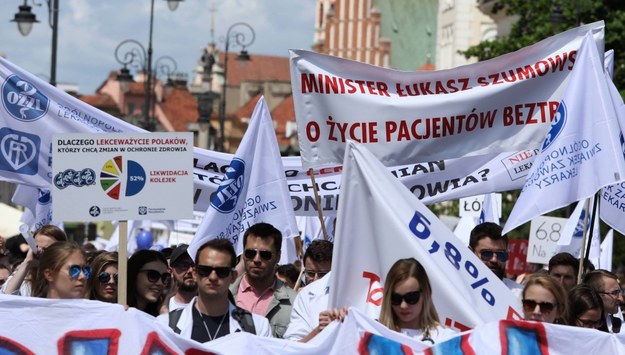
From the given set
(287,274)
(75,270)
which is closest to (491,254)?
(287,274)

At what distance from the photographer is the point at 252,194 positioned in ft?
37.6

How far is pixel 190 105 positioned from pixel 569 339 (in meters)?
120

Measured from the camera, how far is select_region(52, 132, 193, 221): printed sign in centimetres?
796

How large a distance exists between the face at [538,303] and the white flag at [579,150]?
164 cm

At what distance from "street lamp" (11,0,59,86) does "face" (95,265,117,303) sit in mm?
15595

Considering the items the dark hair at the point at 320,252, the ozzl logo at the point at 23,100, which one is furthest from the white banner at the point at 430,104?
the ozzl logo at the point at 23,100

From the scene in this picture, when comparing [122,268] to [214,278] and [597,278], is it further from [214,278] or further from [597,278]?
[597,278]

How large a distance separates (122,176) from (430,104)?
106 inches

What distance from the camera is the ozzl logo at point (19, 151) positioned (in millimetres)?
11641

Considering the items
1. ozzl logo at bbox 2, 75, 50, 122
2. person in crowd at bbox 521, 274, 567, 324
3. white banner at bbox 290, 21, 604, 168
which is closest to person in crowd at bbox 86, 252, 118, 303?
white banner at bbox 290, 21, 604, 168

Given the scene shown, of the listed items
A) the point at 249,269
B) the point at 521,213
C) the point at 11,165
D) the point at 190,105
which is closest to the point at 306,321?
the point at 249,269

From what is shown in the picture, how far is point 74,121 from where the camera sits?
11820 mm

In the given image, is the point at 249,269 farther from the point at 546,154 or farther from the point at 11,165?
the point at 11,165

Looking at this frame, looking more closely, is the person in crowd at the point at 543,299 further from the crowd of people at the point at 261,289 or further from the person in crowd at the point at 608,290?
the person in crowd at the point at 608,290
